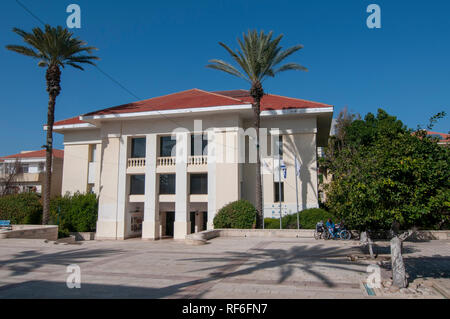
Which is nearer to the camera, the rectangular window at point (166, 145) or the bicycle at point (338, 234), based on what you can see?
the bicycle at point (338, 234)

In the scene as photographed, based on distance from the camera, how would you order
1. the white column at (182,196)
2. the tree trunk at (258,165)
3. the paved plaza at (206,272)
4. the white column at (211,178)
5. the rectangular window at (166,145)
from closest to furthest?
1. the paved plaza at (206,272)
2. the tree trunk at (258,165)
3. the white column at (211,178)
4. the white column at (182,196)
5. the rectangular window at (166,145)

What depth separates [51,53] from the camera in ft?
79.0

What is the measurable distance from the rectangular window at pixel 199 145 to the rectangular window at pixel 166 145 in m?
1.62

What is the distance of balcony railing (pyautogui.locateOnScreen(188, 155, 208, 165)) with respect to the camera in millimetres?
26047

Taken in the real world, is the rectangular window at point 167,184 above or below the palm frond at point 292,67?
below

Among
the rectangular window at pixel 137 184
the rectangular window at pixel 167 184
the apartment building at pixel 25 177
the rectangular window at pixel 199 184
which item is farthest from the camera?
the apartment building at pixel 25 177

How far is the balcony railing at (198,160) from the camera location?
2605 cm

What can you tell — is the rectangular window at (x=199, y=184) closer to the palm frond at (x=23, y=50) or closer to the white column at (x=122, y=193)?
the white column at (x=122, y=193)

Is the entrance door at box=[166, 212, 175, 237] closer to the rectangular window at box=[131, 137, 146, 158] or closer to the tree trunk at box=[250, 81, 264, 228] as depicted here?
the rectangular window at box=[131, 137, 146, 158]

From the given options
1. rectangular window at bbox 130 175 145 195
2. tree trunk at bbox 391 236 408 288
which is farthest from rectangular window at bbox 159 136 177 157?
tree trunk at bbox 391 236 408 288

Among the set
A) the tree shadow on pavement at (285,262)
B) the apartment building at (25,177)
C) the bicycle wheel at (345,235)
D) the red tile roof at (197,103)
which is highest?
the red tile roof at (197,103)

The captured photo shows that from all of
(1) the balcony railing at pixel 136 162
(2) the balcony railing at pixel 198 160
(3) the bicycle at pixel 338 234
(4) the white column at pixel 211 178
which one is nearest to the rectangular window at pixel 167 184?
(1) the balcony railing at pixel 136 162

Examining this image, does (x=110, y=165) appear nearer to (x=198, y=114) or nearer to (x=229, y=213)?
(x=198, y=114)

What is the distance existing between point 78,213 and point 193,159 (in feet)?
35.2
